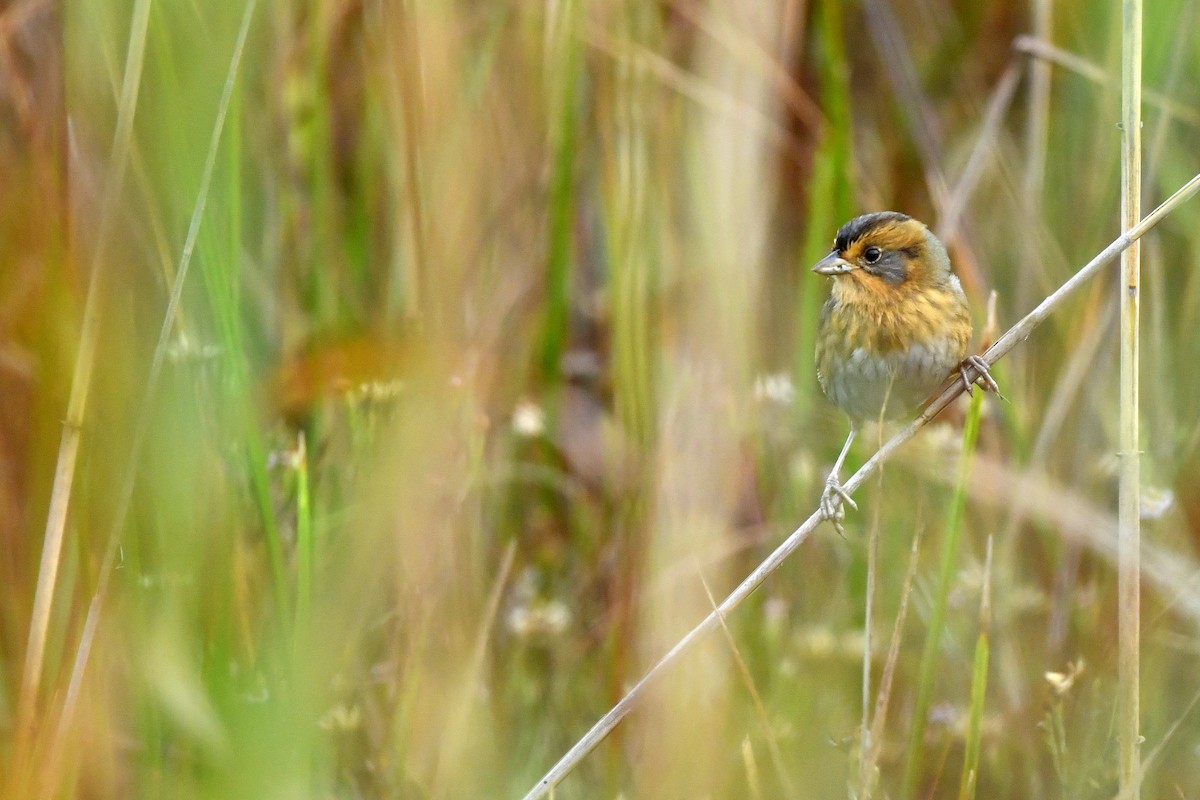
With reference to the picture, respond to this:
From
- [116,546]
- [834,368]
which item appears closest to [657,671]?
[116,546]

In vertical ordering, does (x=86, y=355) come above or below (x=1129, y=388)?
above

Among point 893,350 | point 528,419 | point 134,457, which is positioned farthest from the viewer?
point 528,419

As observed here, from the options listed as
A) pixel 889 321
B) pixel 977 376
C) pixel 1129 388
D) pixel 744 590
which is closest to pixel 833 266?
pixel 889 321

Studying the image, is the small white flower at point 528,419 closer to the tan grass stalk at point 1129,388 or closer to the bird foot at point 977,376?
the bird foot at point 977,376

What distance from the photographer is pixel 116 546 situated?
1.39 metres

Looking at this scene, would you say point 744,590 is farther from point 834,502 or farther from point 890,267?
point 890,267

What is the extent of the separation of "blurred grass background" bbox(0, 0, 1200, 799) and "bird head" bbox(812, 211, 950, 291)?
0.09 metres

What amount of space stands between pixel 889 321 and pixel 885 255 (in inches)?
4.9

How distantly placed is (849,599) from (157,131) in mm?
1263

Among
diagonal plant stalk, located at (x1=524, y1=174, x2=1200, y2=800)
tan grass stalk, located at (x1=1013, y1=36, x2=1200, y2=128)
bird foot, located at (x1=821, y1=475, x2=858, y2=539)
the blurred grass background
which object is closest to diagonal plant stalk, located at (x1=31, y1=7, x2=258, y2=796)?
the blurred grass background

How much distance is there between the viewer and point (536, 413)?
2.34 m

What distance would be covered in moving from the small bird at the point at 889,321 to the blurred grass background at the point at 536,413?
4.1 inches

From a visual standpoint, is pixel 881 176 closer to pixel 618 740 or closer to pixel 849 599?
pixel 849 599

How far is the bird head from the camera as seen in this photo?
206 centimetres
